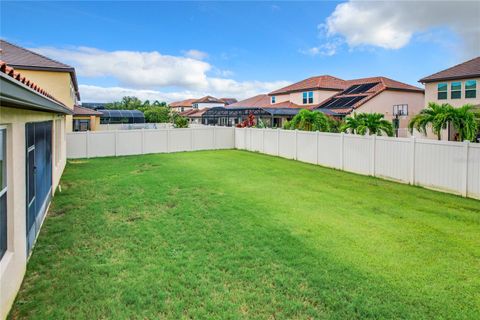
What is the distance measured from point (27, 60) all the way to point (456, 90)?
86.6 ft

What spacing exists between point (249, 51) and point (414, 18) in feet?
65.2

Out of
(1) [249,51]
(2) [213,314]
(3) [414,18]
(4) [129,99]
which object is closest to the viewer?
(2) [213,314]

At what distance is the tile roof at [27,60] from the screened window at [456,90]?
24.3 meters

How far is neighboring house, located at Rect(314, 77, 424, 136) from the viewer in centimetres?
3145

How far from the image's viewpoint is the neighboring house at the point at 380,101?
31.5 m

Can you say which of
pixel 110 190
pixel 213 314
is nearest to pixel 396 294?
pixel 213 314

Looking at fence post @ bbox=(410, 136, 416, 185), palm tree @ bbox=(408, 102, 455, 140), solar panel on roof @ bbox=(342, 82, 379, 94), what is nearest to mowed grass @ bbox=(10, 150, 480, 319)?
fence post @ bbox=(410, 136, 416, 185)

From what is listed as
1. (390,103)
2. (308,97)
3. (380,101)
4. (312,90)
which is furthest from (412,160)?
(308,97)

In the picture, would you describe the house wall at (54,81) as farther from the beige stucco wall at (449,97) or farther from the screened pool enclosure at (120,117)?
the beige stucco wall at (449,97)

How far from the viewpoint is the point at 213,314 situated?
371cm

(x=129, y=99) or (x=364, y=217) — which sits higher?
(x=129, y=99)

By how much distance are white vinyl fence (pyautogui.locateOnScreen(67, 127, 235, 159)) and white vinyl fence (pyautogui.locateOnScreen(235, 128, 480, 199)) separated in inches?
282

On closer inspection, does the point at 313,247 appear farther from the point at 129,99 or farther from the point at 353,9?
the point at 129,99

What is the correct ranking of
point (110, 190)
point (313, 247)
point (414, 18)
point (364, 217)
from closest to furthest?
point (313, 247)
point (364, 217)
point (110, 190)
point (414, 18)
